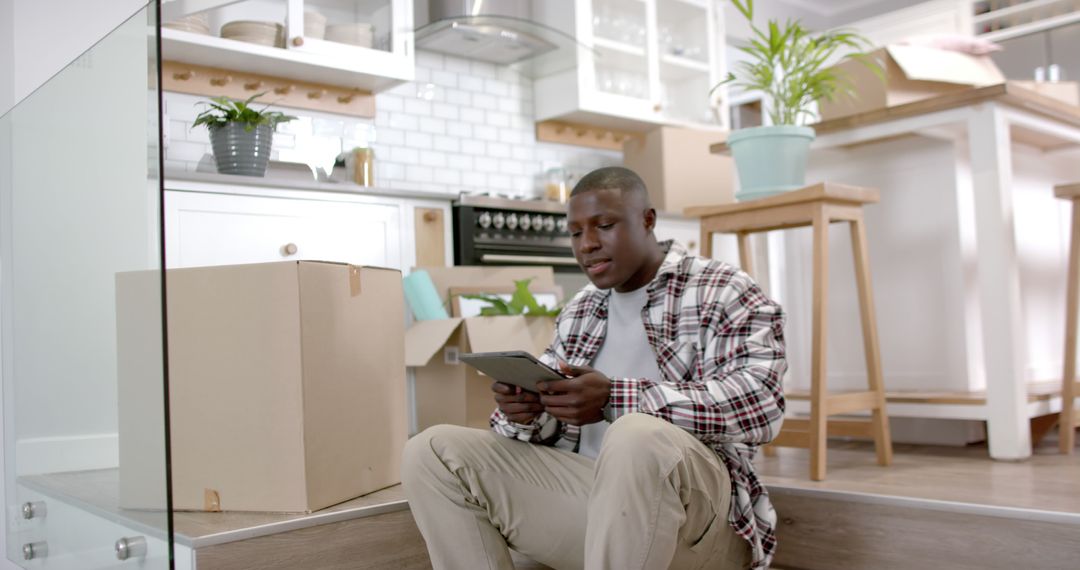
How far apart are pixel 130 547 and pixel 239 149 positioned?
1.56 metres

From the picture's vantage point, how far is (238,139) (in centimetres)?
281

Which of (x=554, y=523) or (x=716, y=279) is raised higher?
(x=716, y=279)

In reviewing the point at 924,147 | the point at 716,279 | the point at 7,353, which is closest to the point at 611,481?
the point at 716,279

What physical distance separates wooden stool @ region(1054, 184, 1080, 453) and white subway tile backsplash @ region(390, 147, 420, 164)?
2.61 meters

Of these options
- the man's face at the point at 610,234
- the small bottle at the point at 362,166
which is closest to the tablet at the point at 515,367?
the man's face at the point at 610,234

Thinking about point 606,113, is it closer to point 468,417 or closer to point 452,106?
point 452,106

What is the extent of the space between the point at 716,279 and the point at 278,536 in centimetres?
89

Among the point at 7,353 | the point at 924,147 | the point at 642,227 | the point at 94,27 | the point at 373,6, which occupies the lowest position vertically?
the point at 7,353

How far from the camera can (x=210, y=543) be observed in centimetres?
155

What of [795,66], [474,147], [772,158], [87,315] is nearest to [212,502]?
[87,315]

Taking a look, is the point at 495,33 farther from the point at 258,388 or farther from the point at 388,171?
the point at 258,388

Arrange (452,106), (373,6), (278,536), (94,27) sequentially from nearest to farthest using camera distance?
(278,536), (94,27), (373,6), (452,106)

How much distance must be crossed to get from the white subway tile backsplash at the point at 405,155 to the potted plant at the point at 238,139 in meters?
1.27

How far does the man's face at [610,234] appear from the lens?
171 centimetres
